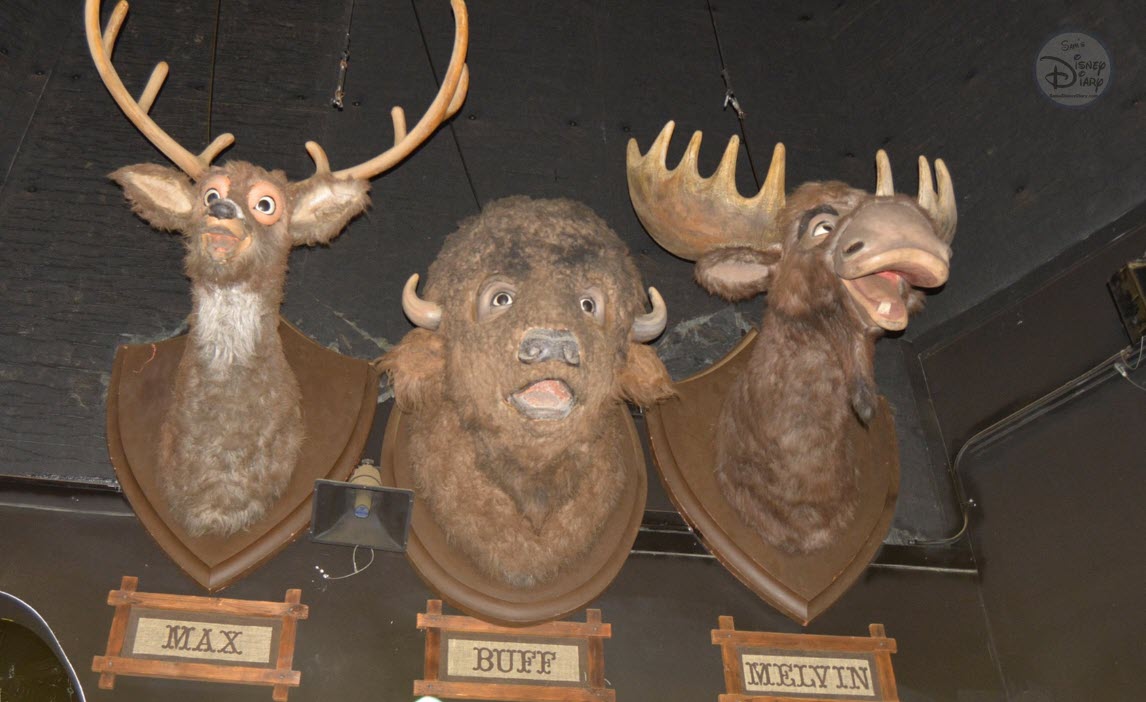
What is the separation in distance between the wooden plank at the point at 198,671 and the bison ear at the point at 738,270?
166 centimetres

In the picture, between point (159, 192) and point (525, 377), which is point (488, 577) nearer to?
point (525, 377)

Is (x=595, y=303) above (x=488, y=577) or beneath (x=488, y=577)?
above

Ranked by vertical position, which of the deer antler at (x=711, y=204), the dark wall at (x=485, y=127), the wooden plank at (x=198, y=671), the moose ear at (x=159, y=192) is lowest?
the wooden plank at (x=198, y=671)

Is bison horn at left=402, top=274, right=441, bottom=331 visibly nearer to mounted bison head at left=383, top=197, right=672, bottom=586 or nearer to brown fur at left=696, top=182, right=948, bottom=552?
mounted bison head at left=383, top=197, right=672, bottom=586

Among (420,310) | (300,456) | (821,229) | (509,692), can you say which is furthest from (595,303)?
(509,692)

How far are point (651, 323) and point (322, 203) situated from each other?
101cm

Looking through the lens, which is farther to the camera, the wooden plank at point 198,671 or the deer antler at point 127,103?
the deer antler at point 127,103

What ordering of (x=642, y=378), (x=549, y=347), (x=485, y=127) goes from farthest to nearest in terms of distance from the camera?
(x=485, y=127) < (x=642, y=378) < (x=549, y=347)

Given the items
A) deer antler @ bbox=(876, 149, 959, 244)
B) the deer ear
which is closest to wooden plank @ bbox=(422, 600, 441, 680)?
the deer ear

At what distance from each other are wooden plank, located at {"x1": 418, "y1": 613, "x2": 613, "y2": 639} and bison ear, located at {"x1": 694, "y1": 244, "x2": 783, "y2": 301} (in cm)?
108

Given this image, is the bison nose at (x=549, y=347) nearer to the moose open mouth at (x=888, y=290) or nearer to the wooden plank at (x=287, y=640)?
the moose open mouth at (x=888, y=290)

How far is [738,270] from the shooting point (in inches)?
131

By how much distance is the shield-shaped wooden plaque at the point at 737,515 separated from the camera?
10.8 ft

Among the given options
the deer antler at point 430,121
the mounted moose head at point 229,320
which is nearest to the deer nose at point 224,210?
the mounted moose head at point 229,320
